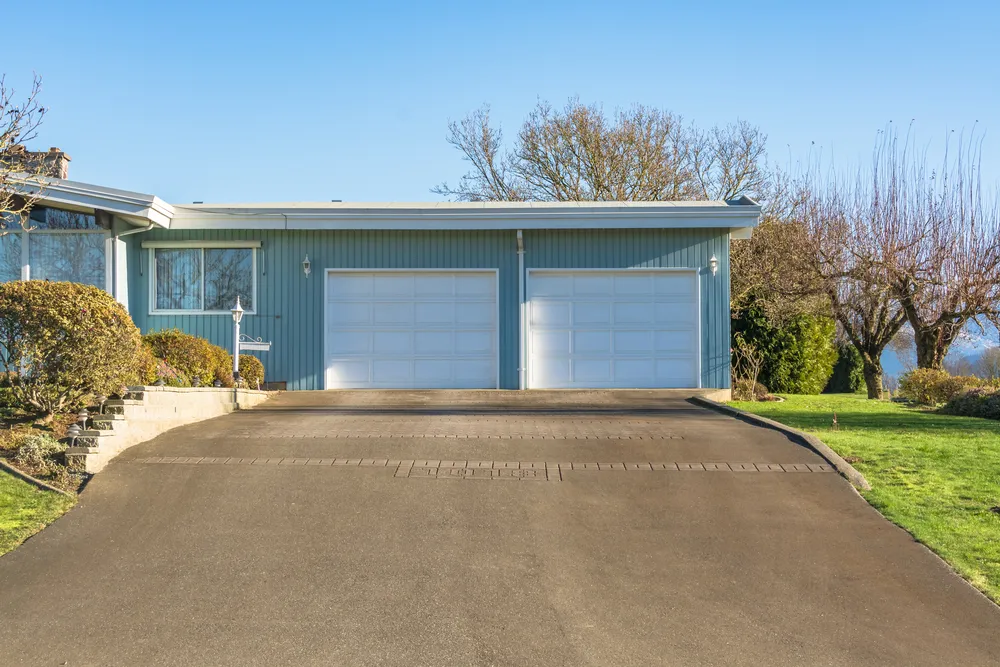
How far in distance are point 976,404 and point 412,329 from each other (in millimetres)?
9125

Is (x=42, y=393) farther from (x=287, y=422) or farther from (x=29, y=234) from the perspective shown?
(x=29, y=234)

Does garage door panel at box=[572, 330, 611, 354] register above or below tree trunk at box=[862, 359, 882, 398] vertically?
above

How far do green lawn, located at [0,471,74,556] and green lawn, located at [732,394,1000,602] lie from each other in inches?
274

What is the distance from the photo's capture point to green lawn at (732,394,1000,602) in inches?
282

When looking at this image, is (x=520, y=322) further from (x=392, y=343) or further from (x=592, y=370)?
(x=392, y=343)

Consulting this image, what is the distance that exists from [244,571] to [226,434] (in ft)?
14.3

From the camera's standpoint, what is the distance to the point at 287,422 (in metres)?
11.9

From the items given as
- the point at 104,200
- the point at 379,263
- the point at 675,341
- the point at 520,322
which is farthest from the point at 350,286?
the point at 675,341

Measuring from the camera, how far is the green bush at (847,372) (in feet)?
89.4

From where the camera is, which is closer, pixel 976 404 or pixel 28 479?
pixel 28 479

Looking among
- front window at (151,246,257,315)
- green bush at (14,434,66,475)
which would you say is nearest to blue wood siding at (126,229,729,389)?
front window at (151,246,257,315)

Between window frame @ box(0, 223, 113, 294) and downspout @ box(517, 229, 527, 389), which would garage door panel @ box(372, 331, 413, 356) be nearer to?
downspout @ box(517, 229, 527, 389)

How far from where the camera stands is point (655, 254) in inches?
664

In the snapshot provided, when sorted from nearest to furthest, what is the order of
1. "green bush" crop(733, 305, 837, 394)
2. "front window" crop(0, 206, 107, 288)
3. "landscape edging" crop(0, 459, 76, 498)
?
1. "landscape edging" crop(0, 459, 76, 498)
2. "front window" crop(0, 206, 107, 288)
3. "green bush" crop(733, 305, 837, 394)
